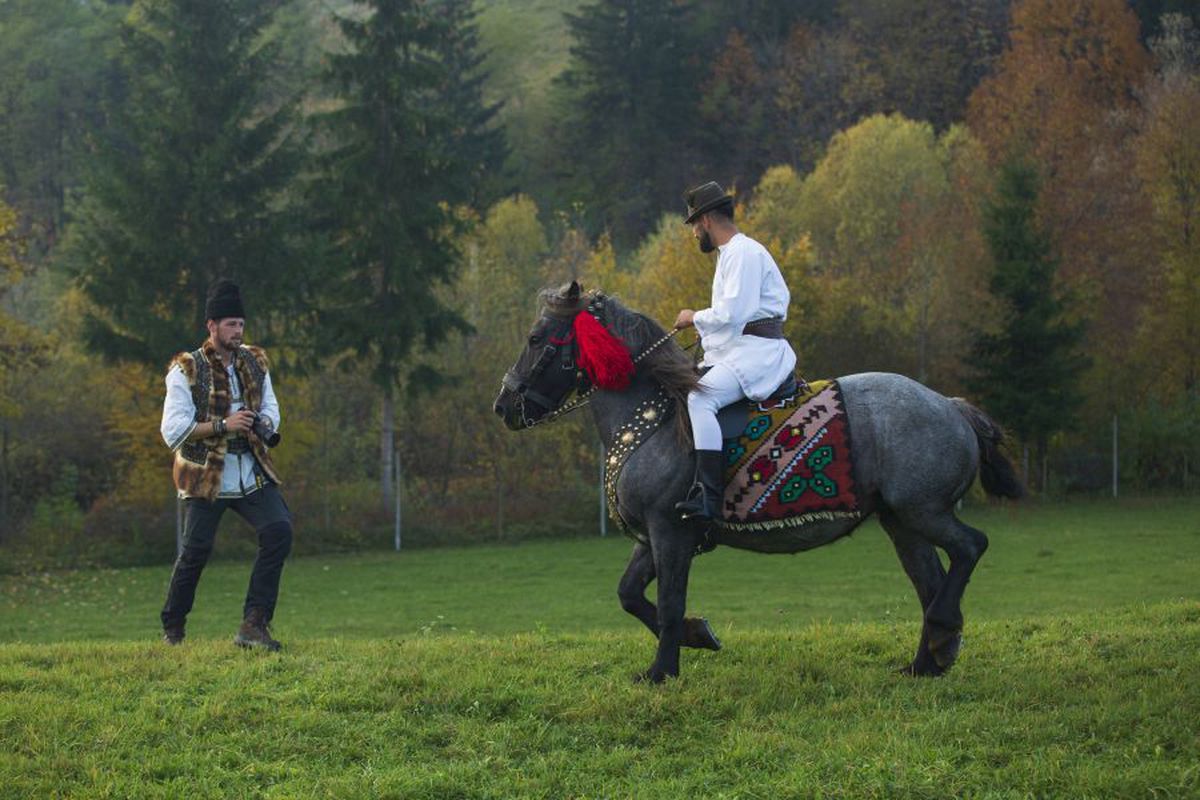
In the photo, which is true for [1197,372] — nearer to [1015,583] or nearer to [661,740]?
[1015,583]

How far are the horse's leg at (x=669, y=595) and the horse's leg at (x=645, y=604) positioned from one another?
35cm

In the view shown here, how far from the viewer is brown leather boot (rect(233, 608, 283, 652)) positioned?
9953 millimetres

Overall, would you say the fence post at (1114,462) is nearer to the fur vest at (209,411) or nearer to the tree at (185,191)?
the tree at (185,191)

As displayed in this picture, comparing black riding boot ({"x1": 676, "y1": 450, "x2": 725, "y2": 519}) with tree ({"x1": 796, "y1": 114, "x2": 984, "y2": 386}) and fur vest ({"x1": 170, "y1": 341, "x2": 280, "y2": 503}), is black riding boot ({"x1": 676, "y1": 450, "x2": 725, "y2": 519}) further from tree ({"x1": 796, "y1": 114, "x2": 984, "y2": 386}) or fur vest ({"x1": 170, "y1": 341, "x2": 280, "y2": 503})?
tree ({"x1": 796, "y1": 114, "x2": 984, "y2": 386})

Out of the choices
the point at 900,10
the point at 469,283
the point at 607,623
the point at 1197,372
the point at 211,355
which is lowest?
the point at 607,623

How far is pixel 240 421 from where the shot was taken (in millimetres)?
9922

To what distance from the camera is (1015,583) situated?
A: 950 inches

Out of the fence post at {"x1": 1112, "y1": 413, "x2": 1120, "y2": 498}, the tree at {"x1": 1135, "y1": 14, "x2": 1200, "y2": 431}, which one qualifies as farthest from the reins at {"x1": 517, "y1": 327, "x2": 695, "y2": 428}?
the tree at {"x1": 1135, "y1": 14, "x2": 1200, "y2": 431}

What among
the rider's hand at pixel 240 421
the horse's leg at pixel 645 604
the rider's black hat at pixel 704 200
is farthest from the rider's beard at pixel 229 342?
the rider's black hat at pixel 704 200

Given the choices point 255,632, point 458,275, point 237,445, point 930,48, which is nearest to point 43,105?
point 458,275

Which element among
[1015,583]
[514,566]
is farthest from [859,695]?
[514,566]

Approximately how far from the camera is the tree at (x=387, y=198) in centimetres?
3778

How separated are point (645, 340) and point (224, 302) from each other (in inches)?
129

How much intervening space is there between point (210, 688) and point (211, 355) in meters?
2.86
